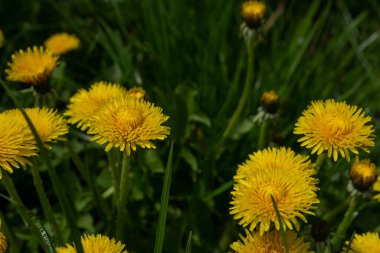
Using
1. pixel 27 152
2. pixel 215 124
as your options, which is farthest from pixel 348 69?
pixel 27 152

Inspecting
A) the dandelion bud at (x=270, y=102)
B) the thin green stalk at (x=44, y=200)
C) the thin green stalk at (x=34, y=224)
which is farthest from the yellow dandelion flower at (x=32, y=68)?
the dandelion bud at (x=270, y=102)

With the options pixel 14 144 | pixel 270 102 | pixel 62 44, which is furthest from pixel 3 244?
pixel 62 44

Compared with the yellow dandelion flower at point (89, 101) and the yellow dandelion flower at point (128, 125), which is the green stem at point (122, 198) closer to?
the yellow dandelion flower at point (128, 125)

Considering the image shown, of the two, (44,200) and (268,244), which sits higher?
(44,200)

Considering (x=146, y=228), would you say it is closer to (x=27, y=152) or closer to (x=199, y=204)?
(x=199, y=204)

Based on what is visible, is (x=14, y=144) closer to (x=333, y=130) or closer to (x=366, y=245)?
(x=333, y=130)
